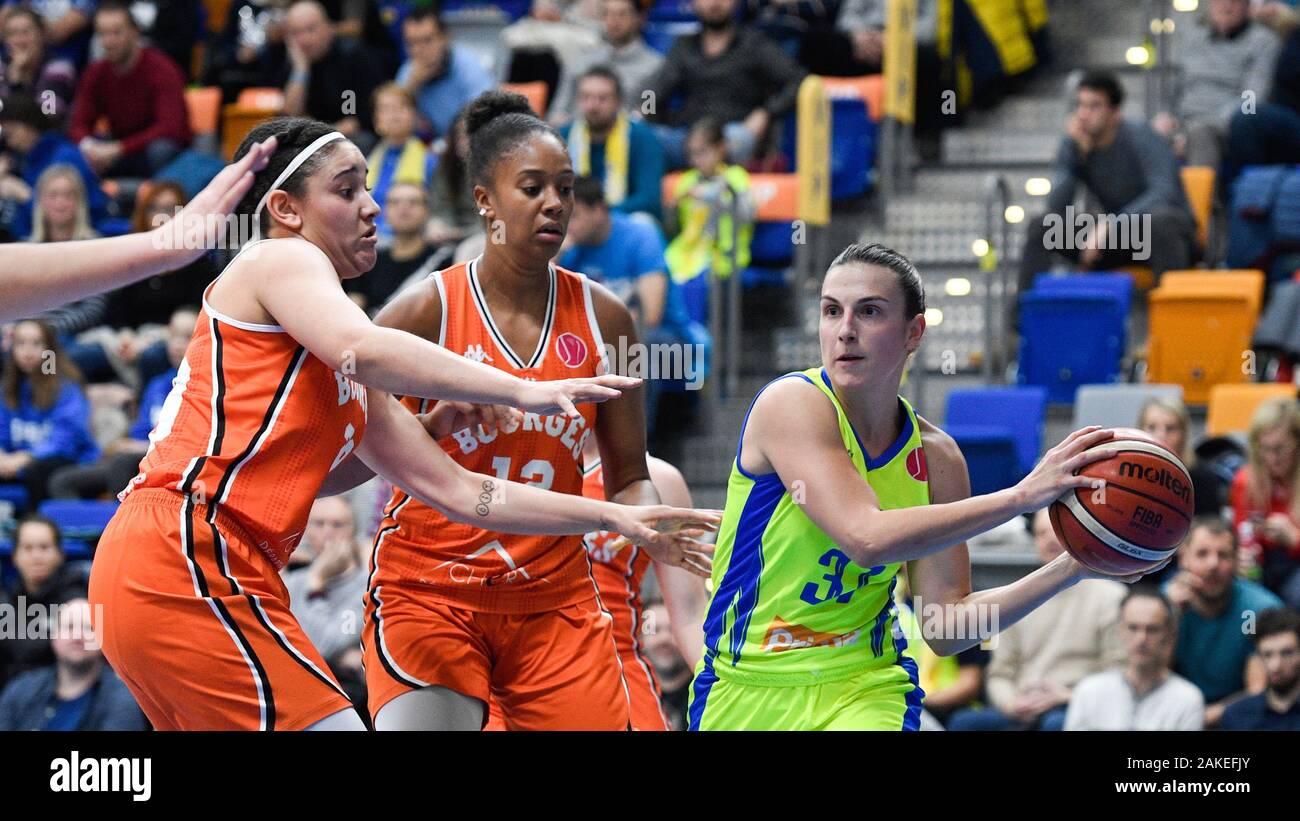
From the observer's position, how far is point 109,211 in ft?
36.2

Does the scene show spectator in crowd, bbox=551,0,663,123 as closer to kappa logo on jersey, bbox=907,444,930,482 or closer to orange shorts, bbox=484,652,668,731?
orange shorts, bbox=484,652,668,731

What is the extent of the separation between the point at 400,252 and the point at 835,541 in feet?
19.0

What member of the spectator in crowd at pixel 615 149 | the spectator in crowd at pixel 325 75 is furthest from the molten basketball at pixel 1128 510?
the spectator in crowd at pixel 325 75

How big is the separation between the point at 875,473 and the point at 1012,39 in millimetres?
8458

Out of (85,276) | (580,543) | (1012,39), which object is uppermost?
(1012,39)

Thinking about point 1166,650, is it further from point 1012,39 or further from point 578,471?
point 1012,39

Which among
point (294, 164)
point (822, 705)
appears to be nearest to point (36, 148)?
point (294, 164)

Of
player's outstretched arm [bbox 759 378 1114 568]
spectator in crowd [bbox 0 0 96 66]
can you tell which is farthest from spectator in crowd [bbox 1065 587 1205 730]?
spectator in crowd [bbox 0 0 96 66]

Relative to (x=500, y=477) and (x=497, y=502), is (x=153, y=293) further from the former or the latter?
(x=497, y=502)

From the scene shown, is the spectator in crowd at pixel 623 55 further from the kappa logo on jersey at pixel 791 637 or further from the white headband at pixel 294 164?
the kappa logo on jersey at pixel 791 637

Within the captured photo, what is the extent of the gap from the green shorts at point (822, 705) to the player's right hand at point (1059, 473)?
647 millimetres

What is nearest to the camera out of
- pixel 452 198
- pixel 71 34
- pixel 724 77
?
pixel 452 198

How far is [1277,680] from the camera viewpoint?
6.63 meters
